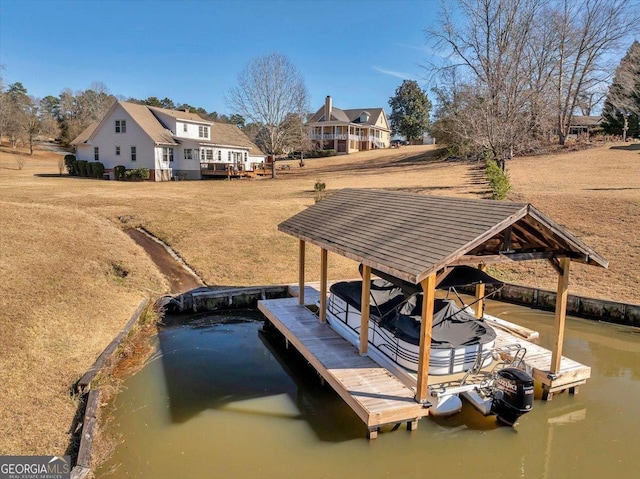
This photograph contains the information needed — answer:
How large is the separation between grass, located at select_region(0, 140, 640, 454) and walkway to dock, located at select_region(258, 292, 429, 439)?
14.2 ft

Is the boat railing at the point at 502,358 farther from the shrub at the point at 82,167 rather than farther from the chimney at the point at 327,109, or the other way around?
the chimney at the point at 327,109

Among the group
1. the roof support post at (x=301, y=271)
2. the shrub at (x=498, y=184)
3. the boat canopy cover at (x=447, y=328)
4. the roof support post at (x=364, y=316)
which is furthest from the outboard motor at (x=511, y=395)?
the shrub at (x=498, y=184)

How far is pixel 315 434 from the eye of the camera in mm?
7688

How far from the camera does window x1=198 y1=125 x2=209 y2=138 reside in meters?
43.5

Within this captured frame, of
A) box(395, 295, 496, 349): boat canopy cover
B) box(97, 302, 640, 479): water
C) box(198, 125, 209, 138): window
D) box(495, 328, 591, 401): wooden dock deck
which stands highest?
box(198, 125, 209, 138): window

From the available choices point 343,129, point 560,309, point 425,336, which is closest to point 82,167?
point 343,129

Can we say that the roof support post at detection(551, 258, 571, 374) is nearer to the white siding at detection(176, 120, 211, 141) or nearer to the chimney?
the white siding at detection(176, 120, 211, 141)

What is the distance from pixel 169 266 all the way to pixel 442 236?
476 inches

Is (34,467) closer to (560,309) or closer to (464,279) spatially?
(464,279)

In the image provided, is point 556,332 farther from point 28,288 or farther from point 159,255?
point 159,255

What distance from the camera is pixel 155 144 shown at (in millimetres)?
36875

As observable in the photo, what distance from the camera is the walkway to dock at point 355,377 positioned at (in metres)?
7.23

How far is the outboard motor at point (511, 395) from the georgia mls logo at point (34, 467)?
6.62 metres

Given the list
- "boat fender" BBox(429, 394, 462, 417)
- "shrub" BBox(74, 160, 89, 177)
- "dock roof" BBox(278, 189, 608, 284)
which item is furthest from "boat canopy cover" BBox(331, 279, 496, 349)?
"shrub" BBox(74, 160, 89, 177)
